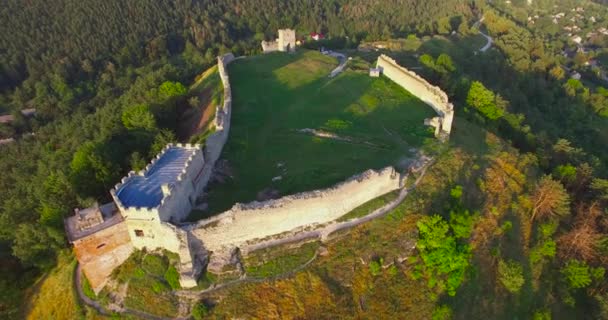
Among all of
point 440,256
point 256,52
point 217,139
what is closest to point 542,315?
point 440,256

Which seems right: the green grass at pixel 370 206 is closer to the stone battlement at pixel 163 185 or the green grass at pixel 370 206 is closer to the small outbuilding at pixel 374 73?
the stone battlement at pixel 163 185

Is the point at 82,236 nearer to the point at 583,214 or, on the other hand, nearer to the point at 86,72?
the point at 583,214

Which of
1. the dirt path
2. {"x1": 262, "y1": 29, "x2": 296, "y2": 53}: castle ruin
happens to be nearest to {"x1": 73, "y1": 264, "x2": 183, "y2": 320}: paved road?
the dirt path

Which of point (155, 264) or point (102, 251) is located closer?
point (155, 264)

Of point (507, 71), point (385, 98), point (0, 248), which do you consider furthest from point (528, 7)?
point (0, 248)

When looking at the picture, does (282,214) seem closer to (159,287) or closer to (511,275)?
(159,287)
